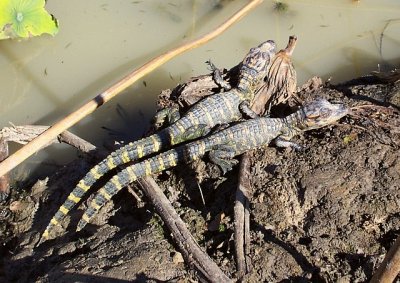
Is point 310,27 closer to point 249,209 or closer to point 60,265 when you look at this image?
point 249,209

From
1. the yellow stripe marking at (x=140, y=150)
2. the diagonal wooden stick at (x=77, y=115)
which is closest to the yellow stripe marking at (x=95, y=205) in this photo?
the yellow stripe marking at (x=140, y=150)

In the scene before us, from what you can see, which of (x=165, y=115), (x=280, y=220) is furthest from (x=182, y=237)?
(x=165, y=115)

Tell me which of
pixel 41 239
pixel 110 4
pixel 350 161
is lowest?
pixel 350 161

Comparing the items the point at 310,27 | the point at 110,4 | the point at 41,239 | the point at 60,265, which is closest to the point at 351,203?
the point at 60,265

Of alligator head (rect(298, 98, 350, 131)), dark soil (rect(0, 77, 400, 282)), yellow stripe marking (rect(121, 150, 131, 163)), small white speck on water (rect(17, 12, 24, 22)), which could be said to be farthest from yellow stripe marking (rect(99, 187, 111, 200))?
small white speck on water (rect(17, 12, 24, 22))

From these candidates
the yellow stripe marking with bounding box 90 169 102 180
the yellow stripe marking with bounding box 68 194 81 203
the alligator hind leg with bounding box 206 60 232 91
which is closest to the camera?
the yellow stripe marking with bounding box 90 169 102 180

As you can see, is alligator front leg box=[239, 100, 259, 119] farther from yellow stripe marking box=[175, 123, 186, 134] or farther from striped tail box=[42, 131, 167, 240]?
striped tail box=[42, 131, 167, 240]

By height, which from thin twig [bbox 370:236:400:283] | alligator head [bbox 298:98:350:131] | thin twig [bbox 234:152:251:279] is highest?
alligator head [bbox 298:98:350:131]

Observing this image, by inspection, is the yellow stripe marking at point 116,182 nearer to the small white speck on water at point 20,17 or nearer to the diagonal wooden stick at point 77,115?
the diagonal wooden stick at point 77,115
